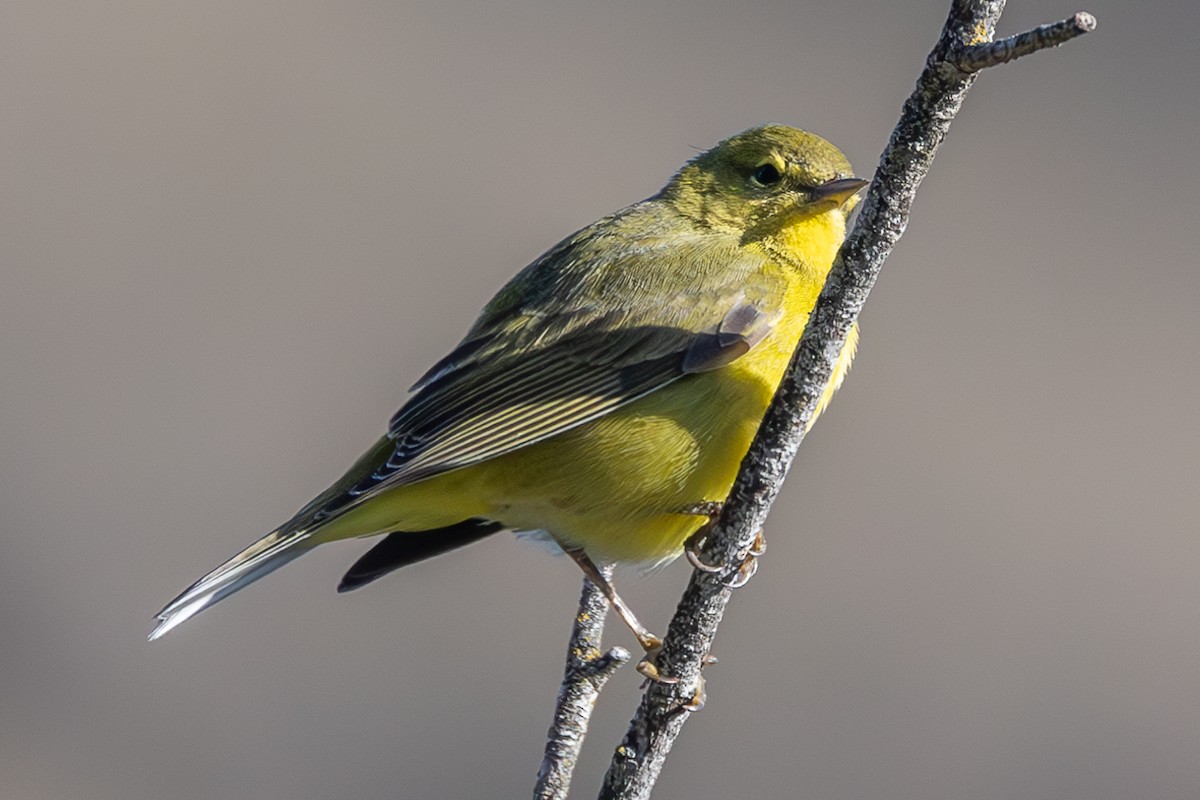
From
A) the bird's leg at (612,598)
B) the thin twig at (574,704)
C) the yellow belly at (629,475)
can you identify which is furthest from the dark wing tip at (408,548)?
the thin twig at (574,704)

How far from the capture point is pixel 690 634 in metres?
3.05

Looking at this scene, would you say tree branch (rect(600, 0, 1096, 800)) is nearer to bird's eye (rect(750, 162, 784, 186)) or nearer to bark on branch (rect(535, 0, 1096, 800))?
bark on branch (rect(535, 0, 1096, 800))

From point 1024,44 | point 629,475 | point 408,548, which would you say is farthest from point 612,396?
point 1024,44

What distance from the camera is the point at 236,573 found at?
3754mm

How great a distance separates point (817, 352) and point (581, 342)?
1290 millimetres

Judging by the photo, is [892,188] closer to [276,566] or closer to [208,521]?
[276,566]

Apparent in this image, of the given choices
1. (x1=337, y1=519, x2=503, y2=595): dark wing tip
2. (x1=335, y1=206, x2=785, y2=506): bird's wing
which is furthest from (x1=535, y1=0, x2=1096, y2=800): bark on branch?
(x1=337, y1=519, x2=503, y2=595): dark wing tip

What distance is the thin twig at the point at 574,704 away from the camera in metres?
3.07

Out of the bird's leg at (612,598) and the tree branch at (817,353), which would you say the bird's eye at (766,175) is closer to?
the bird's leg at (612,598)

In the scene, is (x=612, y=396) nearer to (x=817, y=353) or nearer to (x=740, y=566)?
(x=740, y=566)

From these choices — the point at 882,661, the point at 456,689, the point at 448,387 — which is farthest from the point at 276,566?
the point at 882,661

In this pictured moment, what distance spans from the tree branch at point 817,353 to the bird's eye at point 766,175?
1.48 meters

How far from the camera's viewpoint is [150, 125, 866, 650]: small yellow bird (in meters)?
3.67

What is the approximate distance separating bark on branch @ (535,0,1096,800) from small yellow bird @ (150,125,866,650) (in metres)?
0.60
